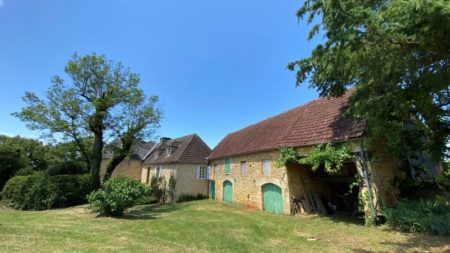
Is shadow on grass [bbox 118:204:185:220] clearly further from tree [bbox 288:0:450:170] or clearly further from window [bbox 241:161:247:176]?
tree [bbox 288:0:450:170]

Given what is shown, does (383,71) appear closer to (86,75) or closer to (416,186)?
(416,186)

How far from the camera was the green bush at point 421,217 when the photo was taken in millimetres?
7625

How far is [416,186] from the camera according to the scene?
411 inches

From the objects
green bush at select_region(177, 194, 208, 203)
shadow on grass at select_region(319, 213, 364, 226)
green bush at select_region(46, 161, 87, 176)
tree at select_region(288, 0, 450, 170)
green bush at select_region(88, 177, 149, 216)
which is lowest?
shadow on grass at select_region(319, 213, 364, 226)

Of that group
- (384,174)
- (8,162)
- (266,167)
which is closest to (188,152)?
(266,167)

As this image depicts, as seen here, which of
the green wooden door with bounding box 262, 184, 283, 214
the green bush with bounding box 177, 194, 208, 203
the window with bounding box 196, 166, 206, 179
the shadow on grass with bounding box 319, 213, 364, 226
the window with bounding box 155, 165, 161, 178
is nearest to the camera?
the shadow on grass with bounding box 319, 213, 364, 226

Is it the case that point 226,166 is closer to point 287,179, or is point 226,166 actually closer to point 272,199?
point 272,199

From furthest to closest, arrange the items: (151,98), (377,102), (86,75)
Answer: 1. (151,98)
2. (86,75)
3. (377,102)

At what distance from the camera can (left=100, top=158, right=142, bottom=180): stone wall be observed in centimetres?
2961

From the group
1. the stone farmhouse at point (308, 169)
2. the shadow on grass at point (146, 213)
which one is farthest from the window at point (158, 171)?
the stone farmhouse at point (308, 169)

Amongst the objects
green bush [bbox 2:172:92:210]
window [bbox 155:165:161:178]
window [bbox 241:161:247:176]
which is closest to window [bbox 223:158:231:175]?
window [bbox 241:161:247:176]

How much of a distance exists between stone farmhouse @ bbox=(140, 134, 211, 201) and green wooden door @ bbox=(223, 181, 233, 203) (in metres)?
3.72

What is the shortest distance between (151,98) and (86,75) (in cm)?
524

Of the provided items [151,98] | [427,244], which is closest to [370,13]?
[427,244]
